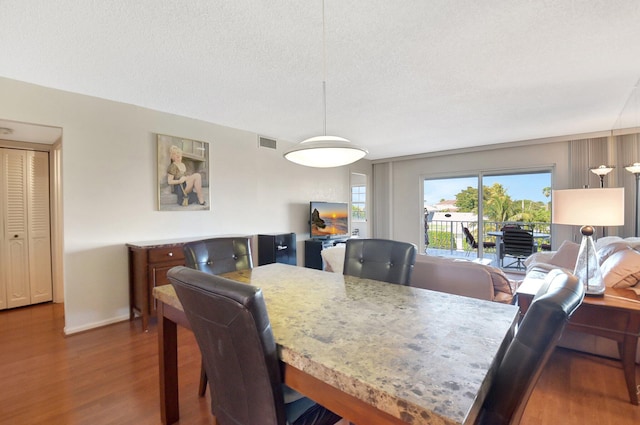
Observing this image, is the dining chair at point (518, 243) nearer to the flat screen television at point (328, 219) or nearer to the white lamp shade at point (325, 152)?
the flat screen television at point (328, 219)

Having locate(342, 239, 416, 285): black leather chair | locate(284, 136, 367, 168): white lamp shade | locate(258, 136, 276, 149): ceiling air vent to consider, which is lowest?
locate(342, 239, 416, 285): black leather chair

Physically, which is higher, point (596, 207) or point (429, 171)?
point (429, 171)

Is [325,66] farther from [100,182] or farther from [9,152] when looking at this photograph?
[9,152]

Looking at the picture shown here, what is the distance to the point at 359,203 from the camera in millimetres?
7055

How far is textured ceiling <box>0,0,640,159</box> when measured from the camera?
182 cm

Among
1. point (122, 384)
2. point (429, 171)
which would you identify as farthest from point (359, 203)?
point (122, 384)

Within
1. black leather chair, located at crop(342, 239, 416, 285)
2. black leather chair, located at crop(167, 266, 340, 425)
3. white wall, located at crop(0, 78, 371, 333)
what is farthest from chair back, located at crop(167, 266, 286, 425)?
white wall, located at crop(0, 78, 371, 333)

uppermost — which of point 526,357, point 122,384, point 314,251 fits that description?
point 526,357

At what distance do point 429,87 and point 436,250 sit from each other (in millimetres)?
4854

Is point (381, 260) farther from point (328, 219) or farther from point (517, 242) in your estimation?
point (517, 242)

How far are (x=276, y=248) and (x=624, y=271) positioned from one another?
3.60 m

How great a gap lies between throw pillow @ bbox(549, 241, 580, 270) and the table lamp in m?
1.65

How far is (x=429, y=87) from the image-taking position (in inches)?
116

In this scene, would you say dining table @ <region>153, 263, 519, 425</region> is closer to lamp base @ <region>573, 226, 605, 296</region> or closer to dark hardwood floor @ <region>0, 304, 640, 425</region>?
dark hardwood floor @ <region>0, 304, 640, 425</region>
